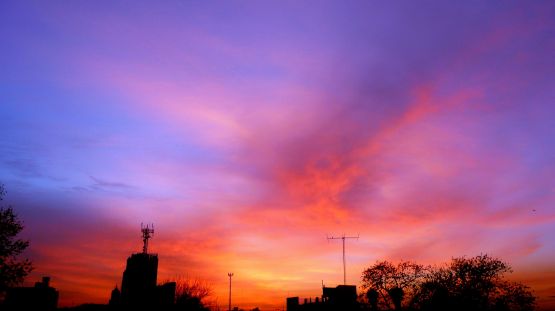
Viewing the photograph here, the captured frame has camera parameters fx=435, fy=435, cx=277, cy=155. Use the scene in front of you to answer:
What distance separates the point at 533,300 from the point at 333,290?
102 feet

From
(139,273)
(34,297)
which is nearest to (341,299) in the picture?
(34,297)

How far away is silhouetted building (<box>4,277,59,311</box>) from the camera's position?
71.5 m

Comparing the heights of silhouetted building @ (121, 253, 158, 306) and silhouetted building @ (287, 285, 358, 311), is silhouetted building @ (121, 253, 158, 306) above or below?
above

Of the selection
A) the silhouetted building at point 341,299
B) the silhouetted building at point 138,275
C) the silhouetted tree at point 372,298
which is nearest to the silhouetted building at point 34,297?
the silhouetted building at point 138,275

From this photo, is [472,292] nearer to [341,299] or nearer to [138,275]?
[341,299]

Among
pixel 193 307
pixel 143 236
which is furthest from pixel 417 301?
pixel 143 236

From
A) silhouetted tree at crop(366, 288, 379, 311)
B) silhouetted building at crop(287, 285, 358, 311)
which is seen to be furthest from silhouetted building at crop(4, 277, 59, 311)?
silhouetted tree at crop(366, 288, 379, 311)

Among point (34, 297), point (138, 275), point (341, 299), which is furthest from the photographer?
point (138, 275)

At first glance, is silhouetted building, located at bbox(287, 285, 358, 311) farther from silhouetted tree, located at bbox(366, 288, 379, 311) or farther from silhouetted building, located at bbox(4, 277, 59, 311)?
silhouetted building, located at bbox(4, 277, 59, 311)

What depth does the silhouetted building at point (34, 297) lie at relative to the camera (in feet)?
235

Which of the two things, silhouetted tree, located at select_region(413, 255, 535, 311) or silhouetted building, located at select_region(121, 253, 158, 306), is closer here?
silhouetted tree, located at select_region(413, 255, 535, 311)

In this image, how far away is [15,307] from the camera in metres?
70.1

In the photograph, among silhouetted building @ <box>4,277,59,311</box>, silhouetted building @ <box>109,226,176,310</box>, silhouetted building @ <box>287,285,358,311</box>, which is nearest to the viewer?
silhouetted building @ <box>287,285,358,311</box>

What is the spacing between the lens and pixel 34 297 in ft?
245
